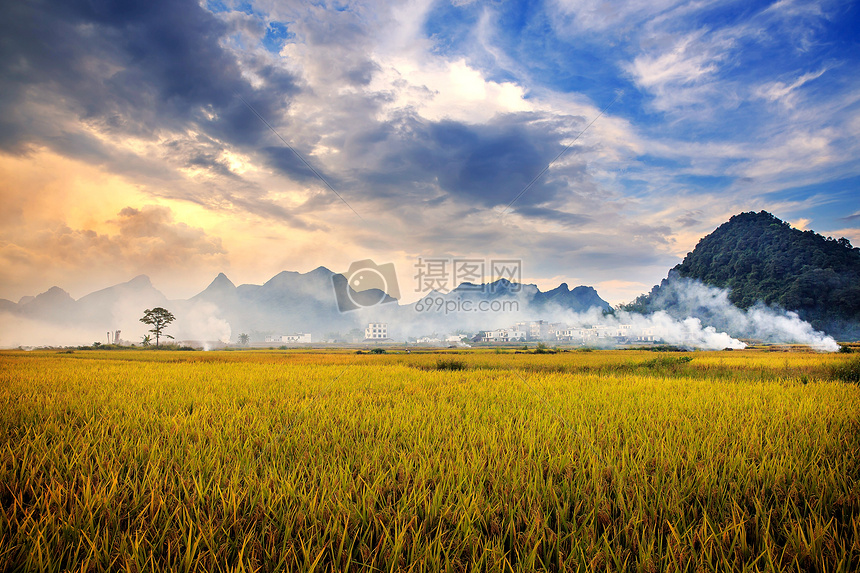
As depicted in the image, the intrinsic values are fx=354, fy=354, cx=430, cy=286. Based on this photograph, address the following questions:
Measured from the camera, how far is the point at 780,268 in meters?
60.5

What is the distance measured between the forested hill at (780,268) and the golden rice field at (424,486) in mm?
68733

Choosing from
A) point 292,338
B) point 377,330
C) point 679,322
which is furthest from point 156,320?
point 679,322

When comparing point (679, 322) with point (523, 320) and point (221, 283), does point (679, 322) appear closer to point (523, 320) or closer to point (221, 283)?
point (523, 320)

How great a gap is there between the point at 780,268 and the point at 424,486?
274 ft

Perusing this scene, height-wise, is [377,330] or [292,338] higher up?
[377,330]

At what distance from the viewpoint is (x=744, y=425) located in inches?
169

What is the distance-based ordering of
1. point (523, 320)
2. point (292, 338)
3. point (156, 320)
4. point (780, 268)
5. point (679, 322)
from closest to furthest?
1. point (780, 268)
2. point (156, 320)
3. point (679, 322)
4. point (523, 320)
5. point (292, 338)

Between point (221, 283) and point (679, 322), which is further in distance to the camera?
point (221, 283)

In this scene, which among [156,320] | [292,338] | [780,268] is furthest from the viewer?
[292,338]

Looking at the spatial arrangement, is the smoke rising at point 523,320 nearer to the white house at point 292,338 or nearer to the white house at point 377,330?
the white house at point 377,330

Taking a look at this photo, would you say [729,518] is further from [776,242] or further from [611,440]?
[776,242]

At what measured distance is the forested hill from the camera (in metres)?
51.3

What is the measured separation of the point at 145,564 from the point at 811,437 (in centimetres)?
588

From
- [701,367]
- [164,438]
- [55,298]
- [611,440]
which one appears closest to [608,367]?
[701,367]
